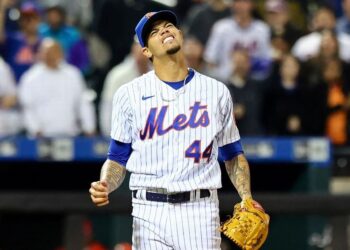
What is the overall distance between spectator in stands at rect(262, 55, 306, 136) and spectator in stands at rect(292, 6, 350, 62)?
0.79 metres

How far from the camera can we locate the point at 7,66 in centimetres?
1006

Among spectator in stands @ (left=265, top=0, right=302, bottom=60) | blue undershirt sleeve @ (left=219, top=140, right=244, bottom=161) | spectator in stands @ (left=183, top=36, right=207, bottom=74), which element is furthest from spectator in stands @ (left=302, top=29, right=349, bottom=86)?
blue undershirt sleeve @ (left=219, top=140, right=244, bottom=161)

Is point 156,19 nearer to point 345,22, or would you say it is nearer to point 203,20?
point 203,20

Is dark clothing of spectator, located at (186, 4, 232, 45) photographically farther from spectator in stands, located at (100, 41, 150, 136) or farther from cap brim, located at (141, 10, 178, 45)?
cap brim, located at (141, 10, 178, 45)

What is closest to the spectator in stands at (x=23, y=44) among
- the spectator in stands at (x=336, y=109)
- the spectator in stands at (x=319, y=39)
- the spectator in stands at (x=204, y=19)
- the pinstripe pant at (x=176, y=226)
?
the spectator in stands at (x=204, y=19)

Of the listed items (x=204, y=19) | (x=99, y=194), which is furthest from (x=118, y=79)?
(x=99, y=194)

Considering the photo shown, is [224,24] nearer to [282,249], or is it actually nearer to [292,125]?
[292,125]

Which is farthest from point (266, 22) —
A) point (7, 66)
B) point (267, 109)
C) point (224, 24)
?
point (7, 66)

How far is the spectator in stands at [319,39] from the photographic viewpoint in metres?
10.5

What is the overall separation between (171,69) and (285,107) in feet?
14.5

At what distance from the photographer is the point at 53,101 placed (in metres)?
9.54

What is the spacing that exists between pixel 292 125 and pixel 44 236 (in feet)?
8.17

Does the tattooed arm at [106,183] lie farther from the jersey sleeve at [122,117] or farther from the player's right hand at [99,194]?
the jersey sleeve at [122,117]

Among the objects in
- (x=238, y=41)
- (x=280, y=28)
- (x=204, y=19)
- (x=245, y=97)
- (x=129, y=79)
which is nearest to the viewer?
(x=129, y=79)
